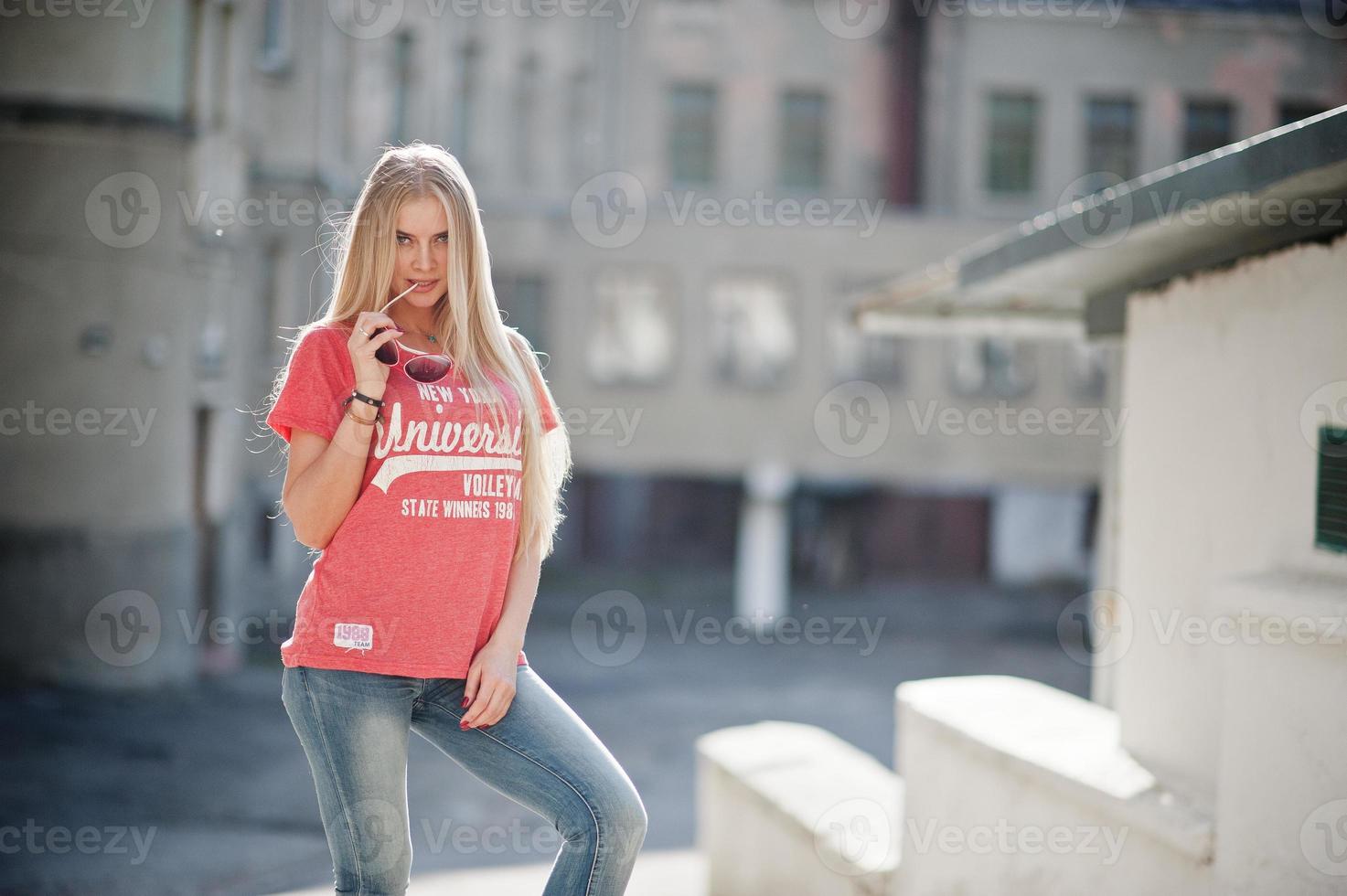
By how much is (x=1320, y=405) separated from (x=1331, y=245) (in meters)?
0.47

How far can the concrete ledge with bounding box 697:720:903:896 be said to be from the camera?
18.0 feet

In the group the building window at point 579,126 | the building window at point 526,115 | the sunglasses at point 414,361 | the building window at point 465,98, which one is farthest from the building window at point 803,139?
the sunglasses at point 414,361

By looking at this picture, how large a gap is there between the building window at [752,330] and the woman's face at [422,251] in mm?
20918

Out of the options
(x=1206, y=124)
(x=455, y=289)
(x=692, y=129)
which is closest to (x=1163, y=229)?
(x=455, y=289)

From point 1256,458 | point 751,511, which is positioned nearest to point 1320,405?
point 1256,458

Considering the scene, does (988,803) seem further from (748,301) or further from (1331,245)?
(748,301)

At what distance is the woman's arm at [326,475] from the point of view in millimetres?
2701

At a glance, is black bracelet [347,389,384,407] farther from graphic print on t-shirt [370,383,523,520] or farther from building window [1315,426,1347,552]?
building window [1315,426,1347,552]

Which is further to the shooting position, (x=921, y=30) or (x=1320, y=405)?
(x=921, y=30)

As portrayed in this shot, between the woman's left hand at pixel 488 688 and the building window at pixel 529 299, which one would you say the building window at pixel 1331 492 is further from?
the building window at pixel 529 299

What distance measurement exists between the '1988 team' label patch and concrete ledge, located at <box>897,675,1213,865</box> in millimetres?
2302

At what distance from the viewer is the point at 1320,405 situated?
12.0ft

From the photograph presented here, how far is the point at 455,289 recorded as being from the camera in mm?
2869

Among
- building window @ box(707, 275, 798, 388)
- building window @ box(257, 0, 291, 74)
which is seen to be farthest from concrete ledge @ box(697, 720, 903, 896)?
building window @ box(707, 275, 798, 388)
